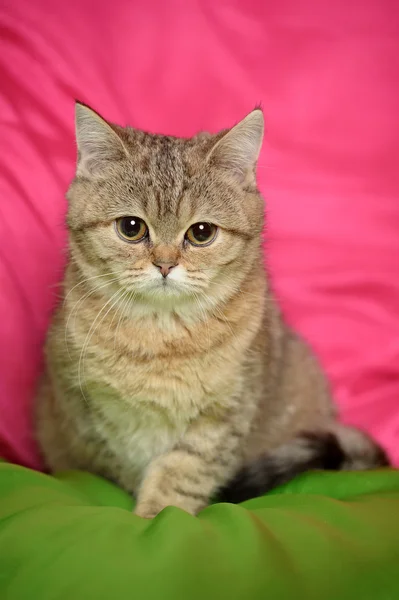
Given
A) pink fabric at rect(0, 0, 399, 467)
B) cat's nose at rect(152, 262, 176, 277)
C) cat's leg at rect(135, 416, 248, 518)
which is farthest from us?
pink fabric at rect(0, 0, 399, 467)

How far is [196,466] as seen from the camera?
1340 millimetres

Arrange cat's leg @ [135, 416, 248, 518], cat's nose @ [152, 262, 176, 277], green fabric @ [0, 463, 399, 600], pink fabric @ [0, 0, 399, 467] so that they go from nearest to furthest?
green fabric @ [0, 463, 399, 600] → cat's nose @ [152, 262, 176, 277] → cat's leg @ [135, 416, 248, 518] → pink fabric @ [0, 0, 399, 467]

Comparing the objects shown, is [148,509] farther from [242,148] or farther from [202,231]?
[242,148]

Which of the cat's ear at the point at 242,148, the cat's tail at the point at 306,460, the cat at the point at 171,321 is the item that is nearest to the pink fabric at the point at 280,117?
the cat's tail at the point at 306,460

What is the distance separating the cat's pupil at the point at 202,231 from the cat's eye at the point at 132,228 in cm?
10

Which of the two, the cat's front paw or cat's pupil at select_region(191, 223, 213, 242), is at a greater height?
cat's pupil at select_region(191, 223, 213, 242)

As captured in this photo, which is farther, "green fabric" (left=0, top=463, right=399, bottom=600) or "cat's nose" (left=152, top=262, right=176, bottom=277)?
"cat's nose" (left=152, top=262, right=176, bottom=277)

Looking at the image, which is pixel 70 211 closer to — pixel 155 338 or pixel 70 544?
pixel 155 338

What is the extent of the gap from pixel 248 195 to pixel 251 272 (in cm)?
17

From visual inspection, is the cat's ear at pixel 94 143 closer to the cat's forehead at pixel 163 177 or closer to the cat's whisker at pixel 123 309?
the cat's forehead at pixel 163 177

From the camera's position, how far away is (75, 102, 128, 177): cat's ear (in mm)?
1263

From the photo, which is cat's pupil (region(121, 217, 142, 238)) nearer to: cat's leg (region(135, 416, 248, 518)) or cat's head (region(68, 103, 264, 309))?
cat's head (region(68, 103, 264, 309))

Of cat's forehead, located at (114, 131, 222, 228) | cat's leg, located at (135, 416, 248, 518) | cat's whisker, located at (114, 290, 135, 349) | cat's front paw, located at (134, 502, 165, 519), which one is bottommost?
cat's front paw, located at (134, 502, 165, 519)

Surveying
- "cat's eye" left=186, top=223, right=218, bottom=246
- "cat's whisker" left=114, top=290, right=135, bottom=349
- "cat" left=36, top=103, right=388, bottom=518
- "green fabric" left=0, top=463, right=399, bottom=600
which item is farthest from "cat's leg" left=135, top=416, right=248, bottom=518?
"cat's eye" left=186, top=223, right=218, bottom=246
